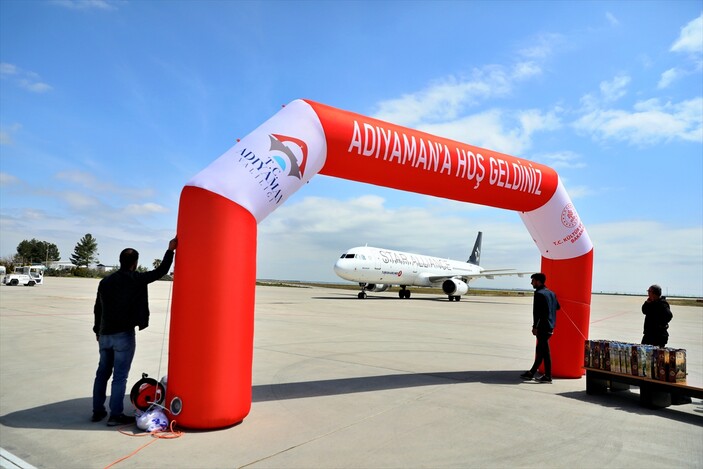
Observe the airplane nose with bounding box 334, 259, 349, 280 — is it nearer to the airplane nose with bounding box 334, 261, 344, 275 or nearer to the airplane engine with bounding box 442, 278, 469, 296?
the airplane nose with bounding box 334, 261, 344, 275

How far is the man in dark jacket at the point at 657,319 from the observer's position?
6412 millimetres

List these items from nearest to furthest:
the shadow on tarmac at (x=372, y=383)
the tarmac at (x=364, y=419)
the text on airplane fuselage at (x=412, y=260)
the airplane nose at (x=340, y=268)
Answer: the tarmac at (x=364, y=419) < the shadow on tarmac at (x=372, y=383) < the airplane nose at (x=340, y=268) < the text on airplane fuselage at (x=412, y=260)

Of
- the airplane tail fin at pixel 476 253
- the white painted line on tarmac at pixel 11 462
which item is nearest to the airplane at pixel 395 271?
the airplane tail fin at pixel 476 253

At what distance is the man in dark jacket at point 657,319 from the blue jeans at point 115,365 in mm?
6748

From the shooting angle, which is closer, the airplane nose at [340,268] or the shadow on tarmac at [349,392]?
the shadow on tarmac at [349,392]

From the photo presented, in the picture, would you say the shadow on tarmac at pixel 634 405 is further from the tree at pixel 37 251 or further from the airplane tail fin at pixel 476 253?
the tree at pixel 37 251

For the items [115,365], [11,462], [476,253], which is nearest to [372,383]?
[115,365]

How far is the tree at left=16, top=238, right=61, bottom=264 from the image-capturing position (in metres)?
115

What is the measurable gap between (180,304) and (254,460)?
174 centimetres

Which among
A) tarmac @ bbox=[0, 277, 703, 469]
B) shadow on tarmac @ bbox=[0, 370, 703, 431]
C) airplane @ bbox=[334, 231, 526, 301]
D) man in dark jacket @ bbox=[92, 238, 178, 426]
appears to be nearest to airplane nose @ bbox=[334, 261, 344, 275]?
airplane @ bbox=[334, 231, 526, 301]

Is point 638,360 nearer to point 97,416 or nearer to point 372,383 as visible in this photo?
point 372,383

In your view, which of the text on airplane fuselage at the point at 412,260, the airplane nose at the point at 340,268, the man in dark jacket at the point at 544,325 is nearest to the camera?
the man in dark jacket at the point at 544,325

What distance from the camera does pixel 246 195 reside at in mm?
4828

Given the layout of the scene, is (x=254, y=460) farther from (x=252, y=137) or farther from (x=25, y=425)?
(x=252, y=137)
